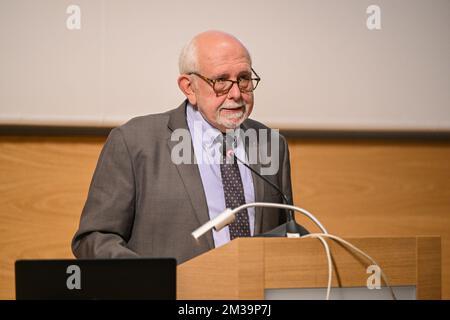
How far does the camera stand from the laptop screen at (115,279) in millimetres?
1665

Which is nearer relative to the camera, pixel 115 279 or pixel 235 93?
pixel 115 279

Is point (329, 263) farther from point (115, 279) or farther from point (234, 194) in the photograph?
point (234, 194)

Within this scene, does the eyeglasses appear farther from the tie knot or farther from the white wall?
the white wall

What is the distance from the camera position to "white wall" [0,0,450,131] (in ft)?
10.4

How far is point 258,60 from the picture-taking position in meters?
3.33

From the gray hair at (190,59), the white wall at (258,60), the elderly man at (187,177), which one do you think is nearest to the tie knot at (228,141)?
the elderly man at (187,177)

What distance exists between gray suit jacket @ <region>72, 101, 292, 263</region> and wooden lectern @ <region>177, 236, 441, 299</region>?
31.5 inches

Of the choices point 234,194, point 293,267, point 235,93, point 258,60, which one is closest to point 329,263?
point 293,267

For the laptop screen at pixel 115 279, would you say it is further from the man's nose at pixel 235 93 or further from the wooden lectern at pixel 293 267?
the man's nose at pixel 235 93

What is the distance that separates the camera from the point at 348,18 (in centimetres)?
341

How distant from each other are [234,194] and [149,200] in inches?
11.2
